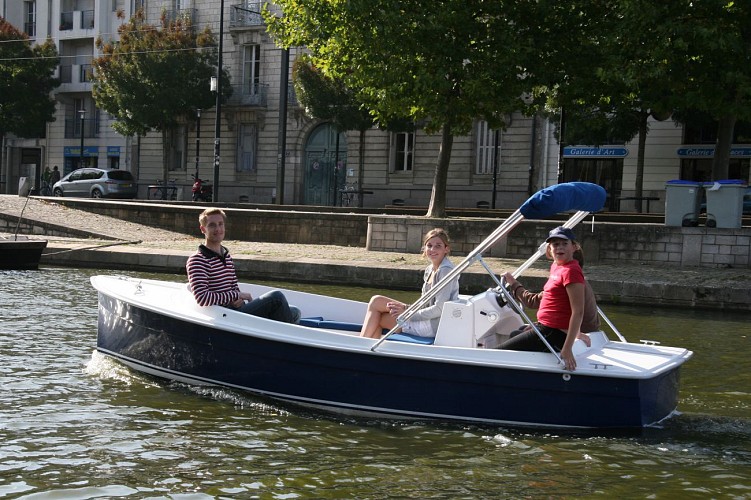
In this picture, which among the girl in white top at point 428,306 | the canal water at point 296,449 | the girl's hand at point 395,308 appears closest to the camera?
the canal water at point 296,449

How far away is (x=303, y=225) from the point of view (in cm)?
2383

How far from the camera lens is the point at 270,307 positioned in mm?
8836

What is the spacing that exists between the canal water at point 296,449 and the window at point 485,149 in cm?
3071

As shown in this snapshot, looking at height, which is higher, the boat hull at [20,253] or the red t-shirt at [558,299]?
the red t-shirt at [558,299]

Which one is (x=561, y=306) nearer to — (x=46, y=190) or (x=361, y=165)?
(x=361, y=165)

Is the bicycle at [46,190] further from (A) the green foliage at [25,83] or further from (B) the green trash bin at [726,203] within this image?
(B) the green trash bin at [726,203]

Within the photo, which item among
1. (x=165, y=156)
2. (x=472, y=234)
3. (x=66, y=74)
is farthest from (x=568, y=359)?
(x=66, y=74)

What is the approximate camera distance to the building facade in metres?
→ 37.0

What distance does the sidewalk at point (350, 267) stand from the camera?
16.7 meters

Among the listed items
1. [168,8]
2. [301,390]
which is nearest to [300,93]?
[168,8]

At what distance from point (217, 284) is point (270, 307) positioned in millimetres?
543

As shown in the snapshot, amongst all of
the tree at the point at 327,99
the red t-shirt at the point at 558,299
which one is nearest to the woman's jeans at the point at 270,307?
the red t-shirt at the point at 558,299

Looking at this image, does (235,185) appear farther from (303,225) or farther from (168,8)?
(303,225)

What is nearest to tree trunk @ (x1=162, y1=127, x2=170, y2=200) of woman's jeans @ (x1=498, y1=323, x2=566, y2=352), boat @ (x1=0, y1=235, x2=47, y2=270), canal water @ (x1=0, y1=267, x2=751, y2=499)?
boat @ (x1=0, y1=235, x2=47, y2=270)
